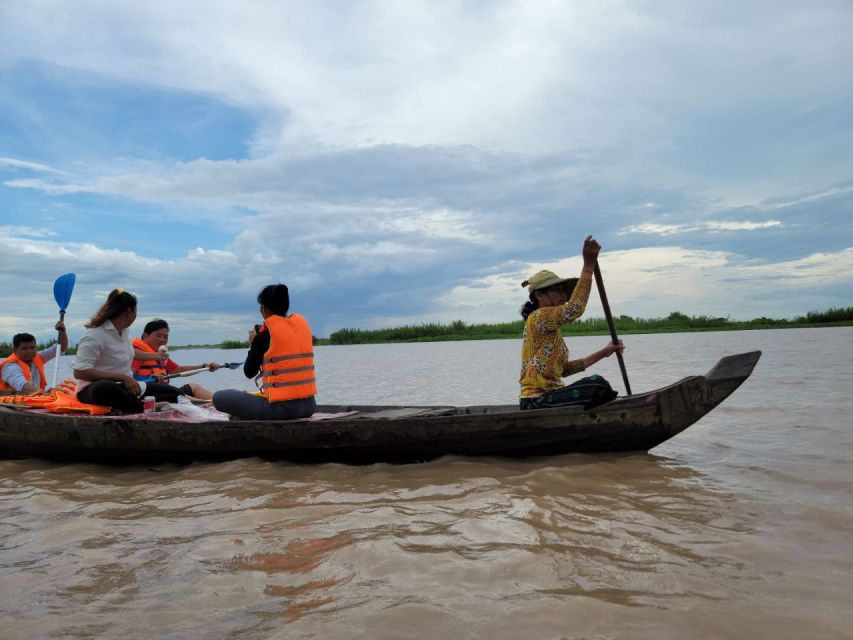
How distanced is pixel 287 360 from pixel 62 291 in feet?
18.2

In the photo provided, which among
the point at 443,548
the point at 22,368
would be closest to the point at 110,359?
the point at 22,368

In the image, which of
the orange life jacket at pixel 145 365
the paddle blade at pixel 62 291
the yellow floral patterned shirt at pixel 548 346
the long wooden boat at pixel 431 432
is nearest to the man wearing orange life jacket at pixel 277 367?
the long wooden boat at pixel 431 432

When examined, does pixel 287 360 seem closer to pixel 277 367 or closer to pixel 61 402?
pixel 277 367

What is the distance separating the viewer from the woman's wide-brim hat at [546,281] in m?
5.05

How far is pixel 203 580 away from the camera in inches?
114

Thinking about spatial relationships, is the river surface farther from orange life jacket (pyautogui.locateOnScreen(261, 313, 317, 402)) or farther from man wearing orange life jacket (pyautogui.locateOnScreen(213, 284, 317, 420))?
orange life jacket (pyautogui.locateOnScreen(261, 313, 317, 402))

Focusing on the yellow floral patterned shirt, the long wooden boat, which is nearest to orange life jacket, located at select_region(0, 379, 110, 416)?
the long wooden boat

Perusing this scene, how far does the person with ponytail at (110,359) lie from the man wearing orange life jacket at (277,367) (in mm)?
1131

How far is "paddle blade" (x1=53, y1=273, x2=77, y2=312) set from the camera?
29.6 feet

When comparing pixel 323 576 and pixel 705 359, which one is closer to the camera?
pixel 323 576

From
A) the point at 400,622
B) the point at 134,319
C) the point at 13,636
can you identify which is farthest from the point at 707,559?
the point at 134,319

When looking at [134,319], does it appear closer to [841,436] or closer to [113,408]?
[113,408]

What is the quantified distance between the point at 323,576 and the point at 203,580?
0.58 meters

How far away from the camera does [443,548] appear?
10.4 feet
